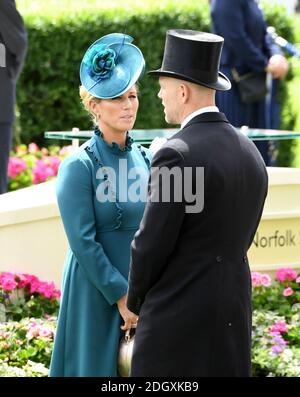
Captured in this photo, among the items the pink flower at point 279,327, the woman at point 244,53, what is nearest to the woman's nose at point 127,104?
the pink flower at point 279,327

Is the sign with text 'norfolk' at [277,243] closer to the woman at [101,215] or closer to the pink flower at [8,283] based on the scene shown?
the pink flower at [8,283]

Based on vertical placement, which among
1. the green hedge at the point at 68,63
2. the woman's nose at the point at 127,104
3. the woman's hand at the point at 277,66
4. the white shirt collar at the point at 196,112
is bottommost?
the white shirt collar at the point at 196,112

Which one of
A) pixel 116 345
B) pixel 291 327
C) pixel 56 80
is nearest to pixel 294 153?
pixel 56 80

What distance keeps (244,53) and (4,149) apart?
2.34 m

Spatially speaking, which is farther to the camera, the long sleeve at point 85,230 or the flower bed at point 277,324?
the flower bed at point 277,324

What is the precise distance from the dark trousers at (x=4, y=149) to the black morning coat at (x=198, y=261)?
349 centimetres

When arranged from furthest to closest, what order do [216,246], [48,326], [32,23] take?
[32,23] < [48,326] < [216,246]

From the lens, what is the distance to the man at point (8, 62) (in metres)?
7.33

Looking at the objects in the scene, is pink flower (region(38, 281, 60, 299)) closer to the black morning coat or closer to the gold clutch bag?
the gold clutch bag

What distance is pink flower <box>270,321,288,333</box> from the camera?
580 cm

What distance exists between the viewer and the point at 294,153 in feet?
34.7

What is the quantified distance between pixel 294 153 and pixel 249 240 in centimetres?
653

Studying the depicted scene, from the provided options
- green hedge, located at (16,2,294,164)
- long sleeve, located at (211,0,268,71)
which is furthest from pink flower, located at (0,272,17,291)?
green hedge, located at (16,2,294,164)
